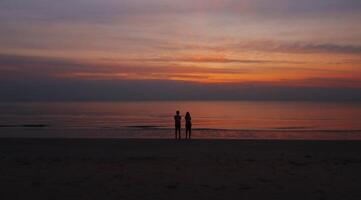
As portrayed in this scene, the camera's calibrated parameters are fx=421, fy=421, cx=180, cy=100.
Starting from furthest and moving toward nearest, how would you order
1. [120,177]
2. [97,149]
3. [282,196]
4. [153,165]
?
[97,149] < [153,165] < [120,177] < [282,196]

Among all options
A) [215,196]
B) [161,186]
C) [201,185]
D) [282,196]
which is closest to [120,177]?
[161,186]

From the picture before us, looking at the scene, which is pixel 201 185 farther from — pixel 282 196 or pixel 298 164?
pixel 298 164

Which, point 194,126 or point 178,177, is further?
point 194,126

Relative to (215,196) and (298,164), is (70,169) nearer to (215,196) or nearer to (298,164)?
(215,196)

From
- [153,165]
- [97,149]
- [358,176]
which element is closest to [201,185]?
[153,165]

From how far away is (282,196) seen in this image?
8.02m

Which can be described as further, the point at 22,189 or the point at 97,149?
the point at 97,149

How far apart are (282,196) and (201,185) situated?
Answer: 1825 mm

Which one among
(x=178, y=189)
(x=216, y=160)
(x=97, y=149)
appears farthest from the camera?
(x=97, y=149)

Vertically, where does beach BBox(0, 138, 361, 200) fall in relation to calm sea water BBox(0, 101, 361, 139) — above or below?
below

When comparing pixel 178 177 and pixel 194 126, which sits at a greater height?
pixel 194 126

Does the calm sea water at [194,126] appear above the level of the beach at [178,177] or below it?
above

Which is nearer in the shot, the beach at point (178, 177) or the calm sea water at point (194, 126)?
the beach at point (178, 177)

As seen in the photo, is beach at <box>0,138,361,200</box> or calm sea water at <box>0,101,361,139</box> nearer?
beach at <box>0,138,361,200</box>
